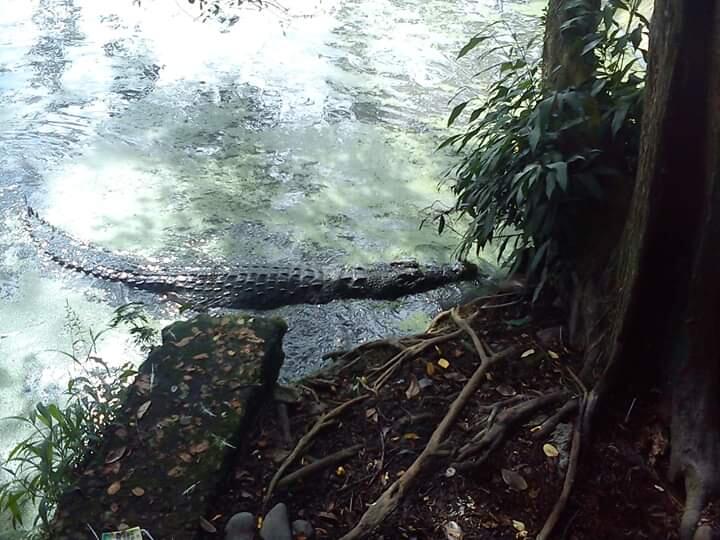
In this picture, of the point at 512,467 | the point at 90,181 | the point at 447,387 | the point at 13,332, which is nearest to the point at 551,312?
the point at 447,387

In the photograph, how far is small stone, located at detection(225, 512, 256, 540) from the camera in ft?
5.95

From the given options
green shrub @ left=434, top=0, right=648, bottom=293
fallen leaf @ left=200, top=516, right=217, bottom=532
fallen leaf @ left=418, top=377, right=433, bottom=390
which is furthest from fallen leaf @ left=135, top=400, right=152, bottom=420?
green shrub @ left=434, top=0, right=648, bottom=293

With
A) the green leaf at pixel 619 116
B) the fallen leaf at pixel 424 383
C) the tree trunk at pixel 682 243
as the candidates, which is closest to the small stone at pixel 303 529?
the fallen leaf at pixel 424 383

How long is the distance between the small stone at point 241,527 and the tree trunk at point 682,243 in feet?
3.44

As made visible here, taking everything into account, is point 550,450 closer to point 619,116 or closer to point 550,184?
point 550,184

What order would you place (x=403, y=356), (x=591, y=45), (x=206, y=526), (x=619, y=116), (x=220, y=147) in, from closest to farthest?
(x=206, y=526)
(x=619, y=116)
(x=591, y=45)
(x=403, y=356)
(x=220, y=147)

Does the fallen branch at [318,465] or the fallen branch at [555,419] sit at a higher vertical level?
the fallen branch at [555,419]

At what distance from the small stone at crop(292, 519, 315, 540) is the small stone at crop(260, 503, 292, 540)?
0.02m

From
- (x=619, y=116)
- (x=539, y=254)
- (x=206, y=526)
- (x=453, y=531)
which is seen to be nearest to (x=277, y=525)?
(x=206, y=526)

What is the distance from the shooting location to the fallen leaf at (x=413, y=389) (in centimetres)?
226

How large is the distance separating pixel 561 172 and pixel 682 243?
0.48 m

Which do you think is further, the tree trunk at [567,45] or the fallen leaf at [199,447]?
the tree trunk at [567,45]

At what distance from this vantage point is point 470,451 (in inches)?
75.8

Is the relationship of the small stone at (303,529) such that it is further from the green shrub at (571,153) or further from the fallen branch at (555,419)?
the green shrub at (571,153)
